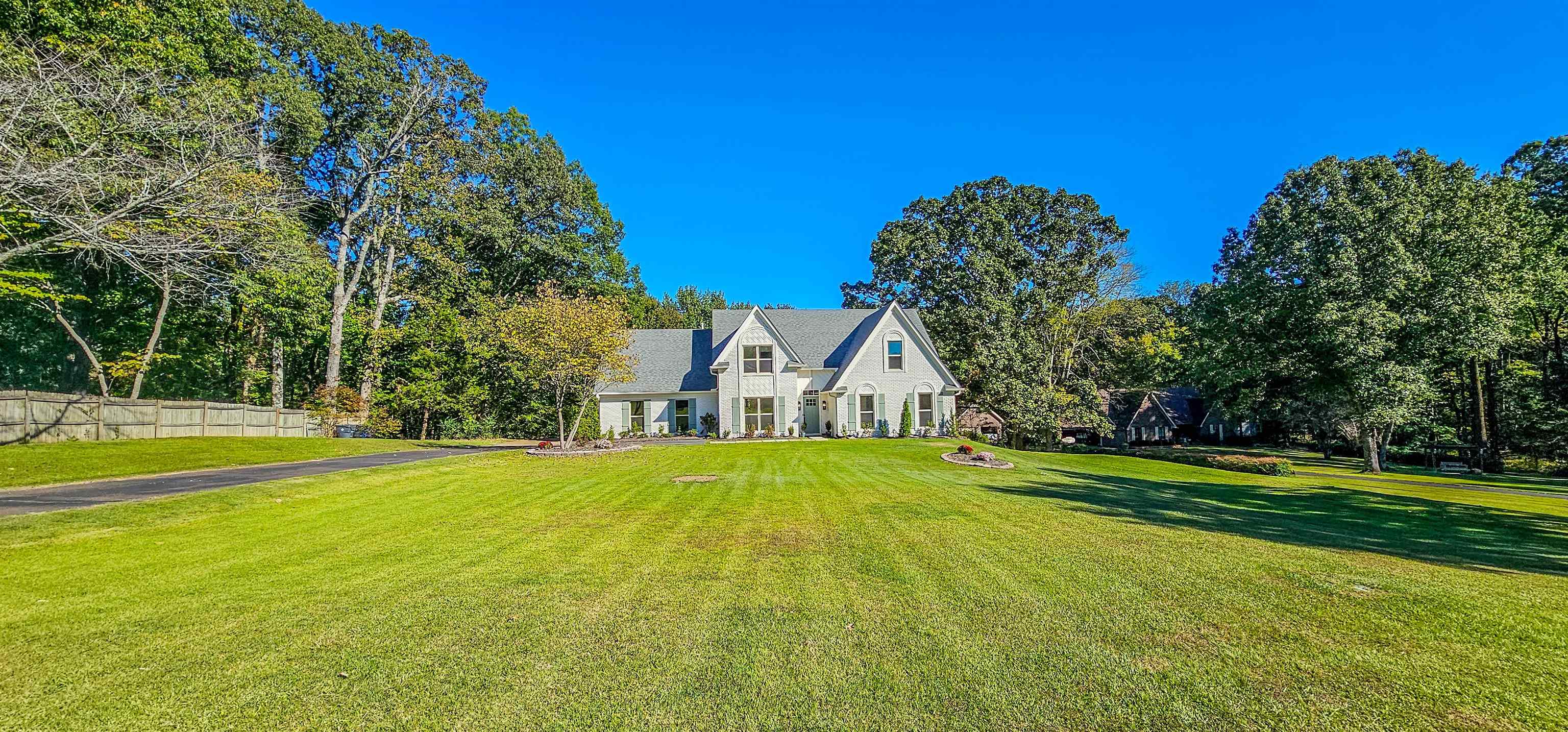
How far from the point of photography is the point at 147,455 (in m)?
15.2

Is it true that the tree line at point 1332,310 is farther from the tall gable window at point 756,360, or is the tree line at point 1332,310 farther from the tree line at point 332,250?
the tree line at point 332,250

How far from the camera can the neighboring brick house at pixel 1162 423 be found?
43969 millimetres

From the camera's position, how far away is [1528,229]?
74.9 ft

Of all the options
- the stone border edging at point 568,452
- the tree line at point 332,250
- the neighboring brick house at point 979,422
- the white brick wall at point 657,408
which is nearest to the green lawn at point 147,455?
the tree line at point 332,250

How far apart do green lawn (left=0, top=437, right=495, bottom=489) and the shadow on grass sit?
731 inches

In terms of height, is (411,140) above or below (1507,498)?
above

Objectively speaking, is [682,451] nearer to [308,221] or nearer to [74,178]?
[74,178]

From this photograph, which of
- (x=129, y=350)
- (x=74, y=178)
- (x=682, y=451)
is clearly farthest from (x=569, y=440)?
(x=129, y=350)

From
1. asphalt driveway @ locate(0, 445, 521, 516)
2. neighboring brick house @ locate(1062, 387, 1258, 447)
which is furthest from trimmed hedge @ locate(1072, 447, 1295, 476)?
asphalt driveway @ locate(0, 445, 521, 516)

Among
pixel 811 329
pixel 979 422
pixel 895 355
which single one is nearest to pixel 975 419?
pixel 979 422

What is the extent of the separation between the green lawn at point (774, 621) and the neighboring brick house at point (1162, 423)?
37996 millimetres

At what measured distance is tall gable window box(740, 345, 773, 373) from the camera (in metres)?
29.5

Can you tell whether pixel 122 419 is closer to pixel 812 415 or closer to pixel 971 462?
pixel 812 415

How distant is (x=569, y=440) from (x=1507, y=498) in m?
25.0
